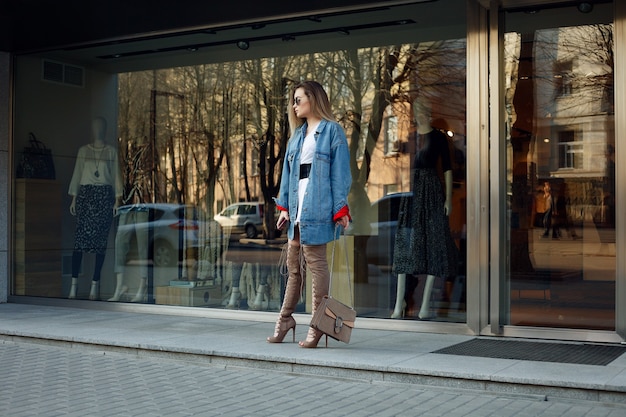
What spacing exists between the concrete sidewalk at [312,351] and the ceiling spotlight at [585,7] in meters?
2.93

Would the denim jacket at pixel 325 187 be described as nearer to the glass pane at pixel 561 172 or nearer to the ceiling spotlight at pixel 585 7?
the glass pane at pixel 561 172

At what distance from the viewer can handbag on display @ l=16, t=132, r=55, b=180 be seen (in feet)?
35.2

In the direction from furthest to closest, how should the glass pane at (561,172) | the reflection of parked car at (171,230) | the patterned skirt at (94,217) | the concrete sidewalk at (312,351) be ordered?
1. the patterned skirt at (94,217)
2. the reflection of parked car at (171,230)
3. the glass pane at (561,172)
4. the concrete sidewalk at (312,351)

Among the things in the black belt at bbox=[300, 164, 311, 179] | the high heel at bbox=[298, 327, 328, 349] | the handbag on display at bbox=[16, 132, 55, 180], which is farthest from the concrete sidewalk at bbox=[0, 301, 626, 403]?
the handbag on display at bbox=[16, 132, 55, 180]

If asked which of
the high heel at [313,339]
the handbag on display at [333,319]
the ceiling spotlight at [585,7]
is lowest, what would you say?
the high heel at [313,339]

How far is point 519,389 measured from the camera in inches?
220

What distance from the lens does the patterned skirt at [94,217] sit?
34.1ft

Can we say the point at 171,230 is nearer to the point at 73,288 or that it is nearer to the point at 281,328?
the point at 73,288

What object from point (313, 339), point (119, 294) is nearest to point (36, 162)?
point (119, 294)

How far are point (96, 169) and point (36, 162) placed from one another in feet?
2.80

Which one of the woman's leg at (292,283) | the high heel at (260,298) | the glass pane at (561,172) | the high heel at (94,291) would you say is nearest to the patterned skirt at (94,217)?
the high heel at (94,291)

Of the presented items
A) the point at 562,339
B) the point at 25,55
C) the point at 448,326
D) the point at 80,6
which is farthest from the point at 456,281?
the point at 25,55

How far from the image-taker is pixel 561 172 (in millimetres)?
7699

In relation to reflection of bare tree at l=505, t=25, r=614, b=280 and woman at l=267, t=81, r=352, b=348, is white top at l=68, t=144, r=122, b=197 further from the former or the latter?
reflection of bare tree at l=505, t=25, r=614, b=280
